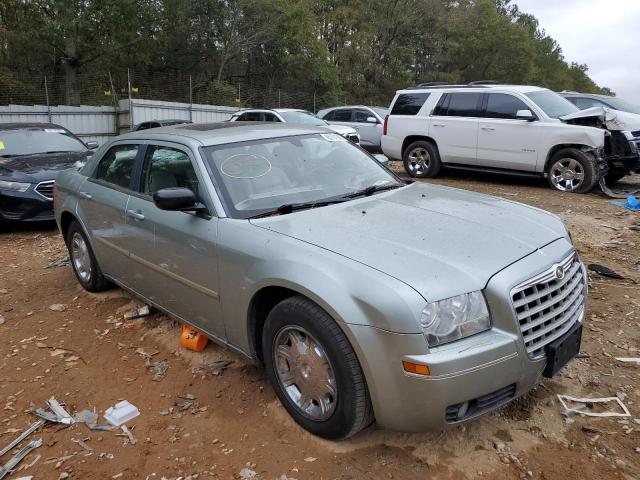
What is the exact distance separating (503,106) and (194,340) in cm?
801

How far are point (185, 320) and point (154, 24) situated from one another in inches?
1031

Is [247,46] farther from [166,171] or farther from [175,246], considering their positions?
[175,246]

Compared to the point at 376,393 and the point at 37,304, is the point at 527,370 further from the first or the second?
the point at 37,304

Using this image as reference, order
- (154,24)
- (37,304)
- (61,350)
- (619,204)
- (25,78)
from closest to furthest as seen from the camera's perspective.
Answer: (61,350) → (37,304) → (619,204) → (25,78) → (154,24)

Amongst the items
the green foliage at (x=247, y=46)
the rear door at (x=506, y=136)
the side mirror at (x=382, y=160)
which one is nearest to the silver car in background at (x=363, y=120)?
the rear door at (x=506, y=136)

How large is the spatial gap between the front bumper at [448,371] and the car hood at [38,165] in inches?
271

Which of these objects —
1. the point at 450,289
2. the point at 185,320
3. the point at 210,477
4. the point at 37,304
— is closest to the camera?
the point at 450,289

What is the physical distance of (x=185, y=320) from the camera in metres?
3.72

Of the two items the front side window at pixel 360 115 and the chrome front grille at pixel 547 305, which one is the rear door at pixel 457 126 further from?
the chrome front grille at pixel 547 305

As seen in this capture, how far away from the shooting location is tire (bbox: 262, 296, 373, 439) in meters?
2.52

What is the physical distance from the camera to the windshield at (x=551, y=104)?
9.51m

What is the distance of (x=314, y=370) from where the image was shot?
2736 millimetres

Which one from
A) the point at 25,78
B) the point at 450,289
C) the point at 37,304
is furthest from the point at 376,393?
the point at 25,78

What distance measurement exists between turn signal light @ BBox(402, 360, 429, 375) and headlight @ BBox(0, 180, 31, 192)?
6.99 m
